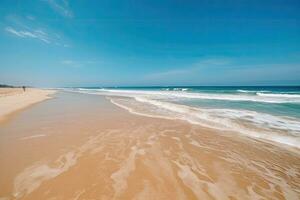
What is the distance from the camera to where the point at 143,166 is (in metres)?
4.36

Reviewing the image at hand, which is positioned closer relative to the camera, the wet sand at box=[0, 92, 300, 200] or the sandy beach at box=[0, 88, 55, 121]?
the wet sand at box=[0, 92, 300, 200]

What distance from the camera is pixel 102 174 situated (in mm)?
3887

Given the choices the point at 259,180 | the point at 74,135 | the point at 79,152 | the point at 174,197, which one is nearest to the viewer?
the point at 174,197

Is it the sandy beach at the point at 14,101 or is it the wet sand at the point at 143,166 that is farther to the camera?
the sandy beach at the point at 14,101

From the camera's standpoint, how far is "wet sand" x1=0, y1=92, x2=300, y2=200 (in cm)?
328

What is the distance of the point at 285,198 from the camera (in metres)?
3.21

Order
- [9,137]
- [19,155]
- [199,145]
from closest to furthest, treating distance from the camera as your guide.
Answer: [19,155], [199,145], [9,137]

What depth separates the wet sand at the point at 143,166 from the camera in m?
3.28

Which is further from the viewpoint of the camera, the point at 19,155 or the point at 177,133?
the point at 177,133

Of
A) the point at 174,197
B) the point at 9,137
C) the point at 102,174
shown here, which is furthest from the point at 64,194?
the point at 9,137

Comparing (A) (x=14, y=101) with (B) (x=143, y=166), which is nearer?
(B) (x=143, y=166)

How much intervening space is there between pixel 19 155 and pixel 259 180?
19.7ft

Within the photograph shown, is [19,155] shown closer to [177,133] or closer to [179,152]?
[179,152]

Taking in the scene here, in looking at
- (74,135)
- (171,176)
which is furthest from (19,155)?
(171,176)
